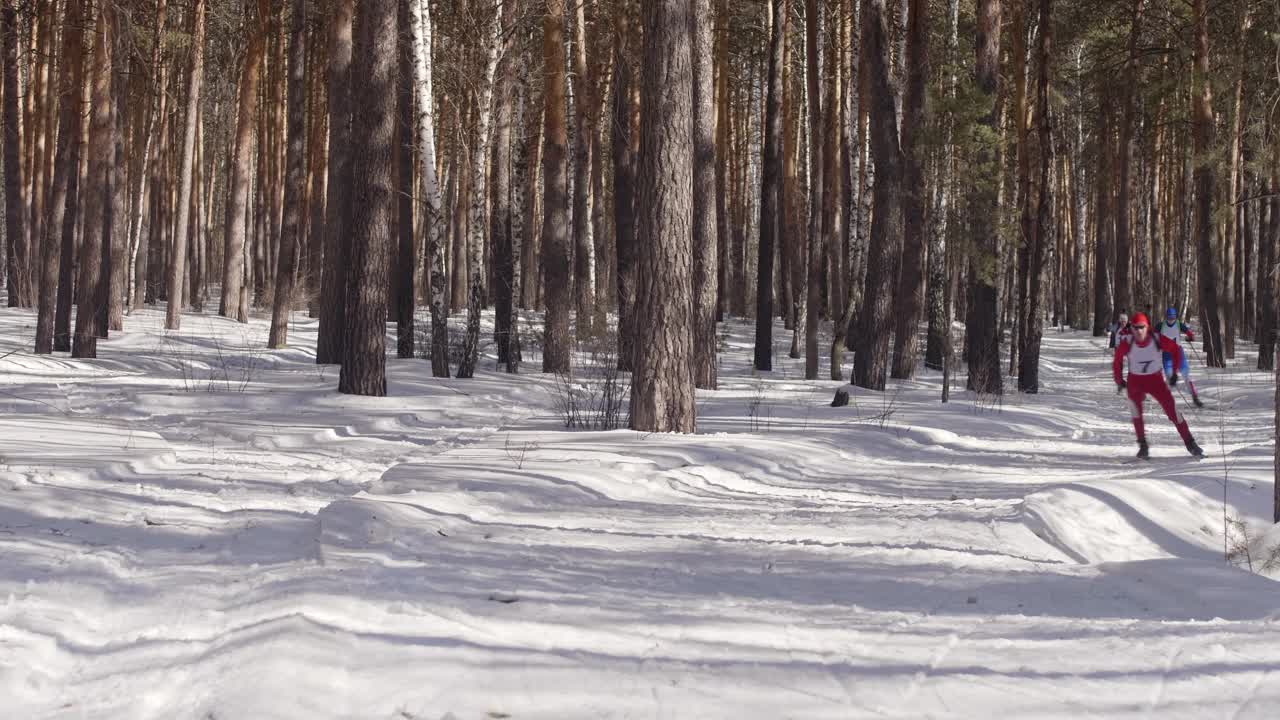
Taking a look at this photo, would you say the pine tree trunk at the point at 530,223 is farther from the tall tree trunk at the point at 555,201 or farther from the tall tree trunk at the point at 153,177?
the tall tree trunk at the point at 555,201

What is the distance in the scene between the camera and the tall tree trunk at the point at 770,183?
2044 cm

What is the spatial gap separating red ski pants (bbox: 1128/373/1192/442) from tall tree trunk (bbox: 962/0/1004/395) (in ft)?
19.6

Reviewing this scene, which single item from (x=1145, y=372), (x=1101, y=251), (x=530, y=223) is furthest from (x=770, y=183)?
(x=530, y=223)

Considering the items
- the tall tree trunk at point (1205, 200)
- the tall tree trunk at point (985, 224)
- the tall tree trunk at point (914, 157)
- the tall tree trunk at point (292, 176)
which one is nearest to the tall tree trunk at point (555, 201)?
the tall tree trunk at point (292, 176)

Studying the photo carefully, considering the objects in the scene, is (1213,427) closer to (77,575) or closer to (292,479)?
(292,479)

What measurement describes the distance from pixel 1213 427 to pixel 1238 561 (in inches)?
394

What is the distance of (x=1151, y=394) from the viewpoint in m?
11.6

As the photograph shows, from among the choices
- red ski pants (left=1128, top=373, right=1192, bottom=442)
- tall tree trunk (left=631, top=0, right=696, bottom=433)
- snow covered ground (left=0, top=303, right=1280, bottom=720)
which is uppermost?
tall tree trunk (left=631, top=0, right=696, bottom=433)

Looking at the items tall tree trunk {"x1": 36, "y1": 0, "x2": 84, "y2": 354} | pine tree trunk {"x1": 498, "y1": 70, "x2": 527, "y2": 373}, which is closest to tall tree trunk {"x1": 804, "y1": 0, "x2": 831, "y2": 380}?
pine tree trunk {"x1": 498, "y1": 70, "x2": 527, "y2": 373}

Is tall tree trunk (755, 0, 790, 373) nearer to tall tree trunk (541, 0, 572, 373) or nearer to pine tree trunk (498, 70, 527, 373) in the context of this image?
tall tree trunk (541, 0, 572, 373)

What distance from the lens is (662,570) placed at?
5500mm

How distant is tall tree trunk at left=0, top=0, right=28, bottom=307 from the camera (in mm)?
20594

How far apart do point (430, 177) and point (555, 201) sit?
2.98 m

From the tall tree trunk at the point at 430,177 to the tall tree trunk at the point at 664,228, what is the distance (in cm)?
586
